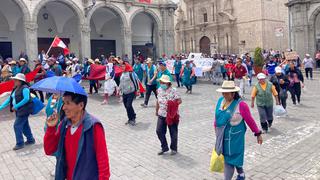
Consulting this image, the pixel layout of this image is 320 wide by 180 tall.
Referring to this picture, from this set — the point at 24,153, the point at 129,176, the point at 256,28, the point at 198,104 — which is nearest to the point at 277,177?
the point at 129,176

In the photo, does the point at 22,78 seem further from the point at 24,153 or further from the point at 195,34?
the point at 195,34

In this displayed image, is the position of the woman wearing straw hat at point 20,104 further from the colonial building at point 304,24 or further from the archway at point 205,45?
the archway at point 205,45

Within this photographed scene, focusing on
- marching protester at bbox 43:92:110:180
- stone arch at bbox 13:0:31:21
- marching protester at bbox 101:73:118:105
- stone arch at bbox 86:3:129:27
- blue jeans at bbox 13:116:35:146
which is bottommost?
blue jeans at bbox 13:116:35:146

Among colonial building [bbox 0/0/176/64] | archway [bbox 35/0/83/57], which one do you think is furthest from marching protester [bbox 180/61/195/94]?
archway [bbox 35/0/83/57]

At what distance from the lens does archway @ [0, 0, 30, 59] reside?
2187 centimetres

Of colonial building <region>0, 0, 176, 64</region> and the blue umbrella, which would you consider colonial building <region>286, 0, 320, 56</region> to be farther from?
the blue umbrella

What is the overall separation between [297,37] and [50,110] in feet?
77.0

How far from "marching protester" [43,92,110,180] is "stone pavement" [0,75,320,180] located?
243 centimetres

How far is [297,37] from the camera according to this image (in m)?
24.6

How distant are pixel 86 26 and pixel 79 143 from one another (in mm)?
20751

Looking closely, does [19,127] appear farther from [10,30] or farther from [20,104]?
[10,30]

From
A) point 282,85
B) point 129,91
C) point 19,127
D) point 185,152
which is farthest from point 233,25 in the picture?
point 19,127

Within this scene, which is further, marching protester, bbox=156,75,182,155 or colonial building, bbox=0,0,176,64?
colonial building, bbox=0,0,176,64

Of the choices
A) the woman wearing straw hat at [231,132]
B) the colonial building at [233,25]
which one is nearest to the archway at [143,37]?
the colonial building at [233,25]
